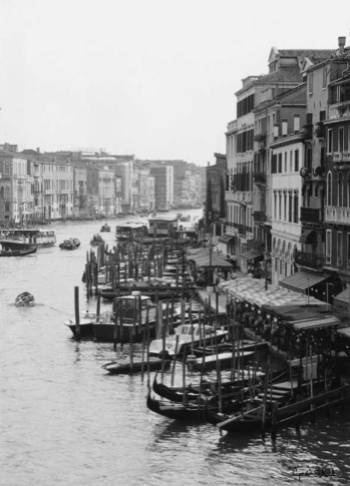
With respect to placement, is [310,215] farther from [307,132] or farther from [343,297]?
[343,297]

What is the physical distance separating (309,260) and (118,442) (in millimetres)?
10743

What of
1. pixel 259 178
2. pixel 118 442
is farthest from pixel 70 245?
pixel 118 442

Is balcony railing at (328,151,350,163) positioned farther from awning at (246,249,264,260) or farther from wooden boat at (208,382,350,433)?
awning at (246,249,264,260)

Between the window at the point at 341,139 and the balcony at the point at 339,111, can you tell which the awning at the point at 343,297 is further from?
the balcony at the point at 339,111

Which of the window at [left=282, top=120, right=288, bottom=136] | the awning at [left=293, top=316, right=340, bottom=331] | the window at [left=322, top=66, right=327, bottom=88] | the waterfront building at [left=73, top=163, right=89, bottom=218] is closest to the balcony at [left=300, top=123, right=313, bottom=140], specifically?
the window at [left=322, top=66, right=327, bottom=88]

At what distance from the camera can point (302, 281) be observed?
93.4ft

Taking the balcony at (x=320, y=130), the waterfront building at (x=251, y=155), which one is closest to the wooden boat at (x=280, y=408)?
the balcony at (x=320, y=130)

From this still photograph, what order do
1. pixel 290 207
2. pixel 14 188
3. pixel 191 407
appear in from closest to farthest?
pixel 191 407 → pixel 290 207 → pixel 14 188

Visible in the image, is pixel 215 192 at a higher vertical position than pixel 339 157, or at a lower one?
lower

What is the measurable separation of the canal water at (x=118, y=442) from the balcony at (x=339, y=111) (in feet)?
22.6

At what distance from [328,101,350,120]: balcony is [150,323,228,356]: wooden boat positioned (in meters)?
4.97

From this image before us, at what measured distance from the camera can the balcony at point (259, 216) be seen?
1507 inches

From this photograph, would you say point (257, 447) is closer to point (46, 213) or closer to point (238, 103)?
point (238, 103)

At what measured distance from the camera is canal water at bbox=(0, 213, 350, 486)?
57.4 feet
